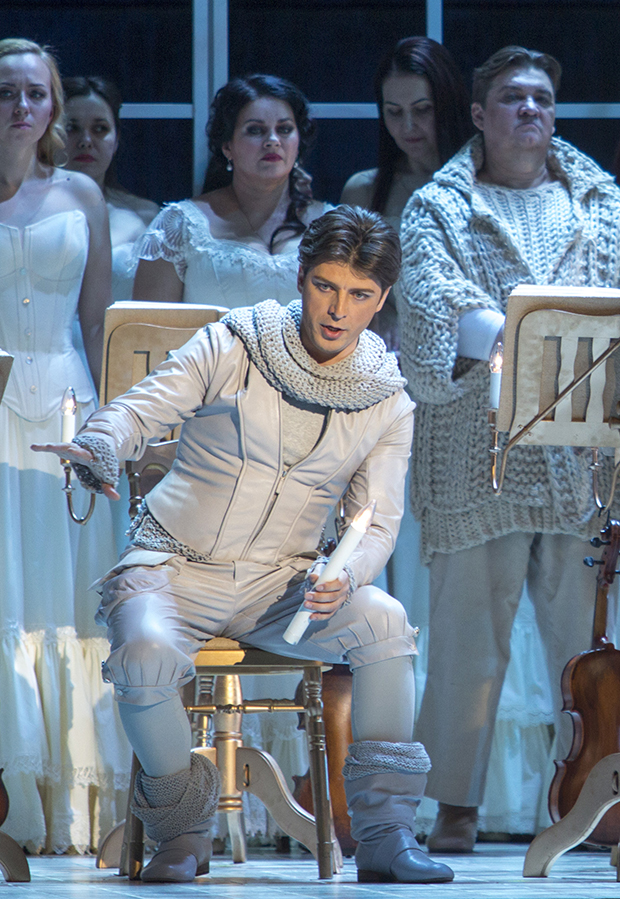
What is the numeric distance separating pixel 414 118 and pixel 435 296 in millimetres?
749

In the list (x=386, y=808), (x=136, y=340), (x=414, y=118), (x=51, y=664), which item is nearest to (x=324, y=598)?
(x=386, y=808)

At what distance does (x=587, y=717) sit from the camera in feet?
9.57

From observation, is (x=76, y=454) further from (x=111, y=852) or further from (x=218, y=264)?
(x=218, y=264)

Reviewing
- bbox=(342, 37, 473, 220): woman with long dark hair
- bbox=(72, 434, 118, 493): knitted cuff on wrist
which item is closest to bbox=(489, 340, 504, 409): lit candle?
bbox=(72, 434, 118, 493): knitted cuff on wrist

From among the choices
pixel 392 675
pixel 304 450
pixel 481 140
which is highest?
pixel 481 140

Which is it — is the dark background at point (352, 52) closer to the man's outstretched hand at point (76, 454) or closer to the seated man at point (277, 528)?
the seated man at point (277, 528)

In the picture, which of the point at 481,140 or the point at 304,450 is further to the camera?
the point at 481,140

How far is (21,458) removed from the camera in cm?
377

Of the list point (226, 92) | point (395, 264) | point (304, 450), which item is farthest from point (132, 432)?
point (226, 92)

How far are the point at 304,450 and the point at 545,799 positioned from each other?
5.29 ft

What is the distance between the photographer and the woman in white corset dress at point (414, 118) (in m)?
3.94

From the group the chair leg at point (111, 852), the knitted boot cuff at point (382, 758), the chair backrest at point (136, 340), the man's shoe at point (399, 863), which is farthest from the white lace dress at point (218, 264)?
the man's shoe at point (399, 863)

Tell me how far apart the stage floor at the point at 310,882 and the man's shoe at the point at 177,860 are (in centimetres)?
3

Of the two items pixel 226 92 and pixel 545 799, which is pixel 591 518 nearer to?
pixel 545 799
